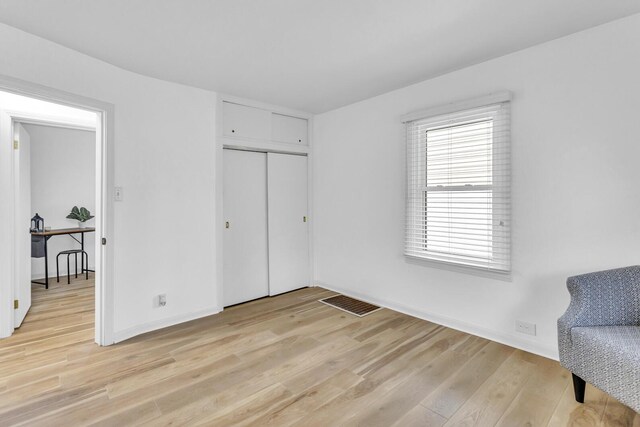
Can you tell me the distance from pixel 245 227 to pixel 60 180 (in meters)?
3.62

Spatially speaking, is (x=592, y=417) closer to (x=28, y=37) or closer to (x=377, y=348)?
(x=377, y=348)

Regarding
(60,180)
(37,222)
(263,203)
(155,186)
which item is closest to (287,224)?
(263,203)

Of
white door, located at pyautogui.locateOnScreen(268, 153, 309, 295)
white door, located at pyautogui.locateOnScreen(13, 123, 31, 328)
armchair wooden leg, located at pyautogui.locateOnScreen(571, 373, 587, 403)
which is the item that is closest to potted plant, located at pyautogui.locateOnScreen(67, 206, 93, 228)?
white door, located at pyautogui.locateOnScreen(13, 123, 31, 328)

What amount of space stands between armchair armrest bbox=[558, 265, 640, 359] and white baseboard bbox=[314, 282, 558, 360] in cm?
60

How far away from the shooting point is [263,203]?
407 centimetres

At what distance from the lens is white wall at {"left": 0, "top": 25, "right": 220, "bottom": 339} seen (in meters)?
2.74

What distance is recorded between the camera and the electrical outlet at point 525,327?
253cm

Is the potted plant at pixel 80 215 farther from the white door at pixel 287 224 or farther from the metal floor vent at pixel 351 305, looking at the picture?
the metal floor vent at pixel 351 305

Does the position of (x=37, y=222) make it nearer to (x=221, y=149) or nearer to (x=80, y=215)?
(x=80, y=215)

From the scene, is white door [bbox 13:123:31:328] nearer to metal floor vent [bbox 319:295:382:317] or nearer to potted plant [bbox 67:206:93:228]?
potted plant [bbox 67:206:93:228]

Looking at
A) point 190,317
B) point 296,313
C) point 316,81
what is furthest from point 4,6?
point 296,313

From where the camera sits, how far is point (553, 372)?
226 centimetres

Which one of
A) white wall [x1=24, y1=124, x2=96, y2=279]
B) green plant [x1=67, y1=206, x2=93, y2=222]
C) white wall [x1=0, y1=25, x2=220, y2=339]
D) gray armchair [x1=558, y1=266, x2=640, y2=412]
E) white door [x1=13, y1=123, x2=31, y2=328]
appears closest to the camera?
gray armchair [x1=558, y1=266, x2=640, y2=412]

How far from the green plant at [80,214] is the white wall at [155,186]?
10.5 ft
